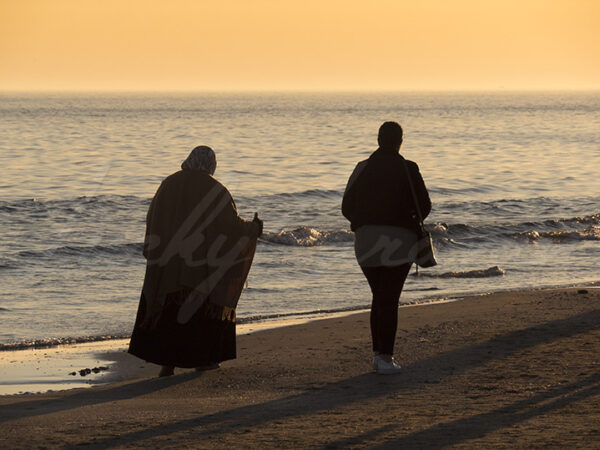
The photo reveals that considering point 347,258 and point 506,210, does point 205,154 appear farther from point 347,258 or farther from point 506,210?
point 506,210

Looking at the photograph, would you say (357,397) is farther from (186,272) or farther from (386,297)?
(186,272)

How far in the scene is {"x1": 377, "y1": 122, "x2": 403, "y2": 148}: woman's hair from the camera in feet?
22.3

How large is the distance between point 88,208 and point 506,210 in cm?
1067

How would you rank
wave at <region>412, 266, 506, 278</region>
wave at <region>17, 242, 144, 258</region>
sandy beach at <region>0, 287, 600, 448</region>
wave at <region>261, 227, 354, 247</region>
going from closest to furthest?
sandy beach at <region>0, 287, 600, 448</region>, wave at <region>412, 266, 506, 278</region>, wave at <region>17, 242, 144, 258</region>, wave at <region>261, 227, 354, 247</region>

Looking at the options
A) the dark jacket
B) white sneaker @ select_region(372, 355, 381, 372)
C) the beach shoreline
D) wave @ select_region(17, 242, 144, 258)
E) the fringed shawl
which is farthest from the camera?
wave @ select_region(17, 242, 144, 258)

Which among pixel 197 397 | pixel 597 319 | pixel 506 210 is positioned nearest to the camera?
pixel 197 397

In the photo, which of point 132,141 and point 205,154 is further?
point 132,141

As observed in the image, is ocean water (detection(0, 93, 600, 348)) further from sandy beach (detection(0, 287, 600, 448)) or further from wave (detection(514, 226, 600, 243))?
sandy beach (detection(0, 287, 600, 448))

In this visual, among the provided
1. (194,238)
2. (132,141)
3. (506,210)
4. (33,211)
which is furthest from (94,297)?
(132,141)

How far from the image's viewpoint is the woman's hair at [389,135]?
6.79 metres

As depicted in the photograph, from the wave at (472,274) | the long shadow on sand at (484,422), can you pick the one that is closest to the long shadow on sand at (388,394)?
the long shadow on sand at (484,422)

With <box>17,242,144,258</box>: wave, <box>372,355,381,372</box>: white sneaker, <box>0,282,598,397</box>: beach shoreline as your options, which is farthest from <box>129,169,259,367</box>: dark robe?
<box>17,242,144,258</box>: wave

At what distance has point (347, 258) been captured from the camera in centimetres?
1706

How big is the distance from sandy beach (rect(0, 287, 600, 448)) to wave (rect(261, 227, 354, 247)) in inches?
403
